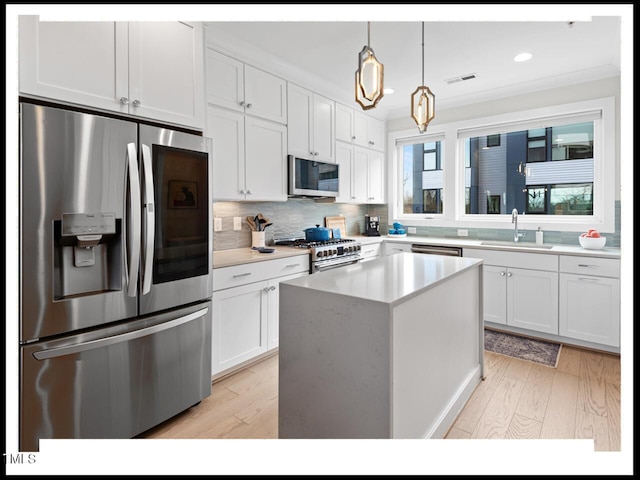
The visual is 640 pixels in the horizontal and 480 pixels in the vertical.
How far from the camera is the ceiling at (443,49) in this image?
256 cm

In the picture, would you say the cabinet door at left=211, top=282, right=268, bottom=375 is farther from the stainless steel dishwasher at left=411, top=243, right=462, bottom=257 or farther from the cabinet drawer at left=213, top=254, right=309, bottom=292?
the stainless steel dishwasher at left=411, top=243, right=462, bottom=257

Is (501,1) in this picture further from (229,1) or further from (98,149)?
(98,149)

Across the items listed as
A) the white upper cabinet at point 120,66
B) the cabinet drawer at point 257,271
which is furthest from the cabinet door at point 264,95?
the cabinet drawer at point 257,271

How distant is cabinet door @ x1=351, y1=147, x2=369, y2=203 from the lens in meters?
4.27

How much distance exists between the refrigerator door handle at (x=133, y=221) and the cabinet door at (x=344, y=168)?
8.34 feet

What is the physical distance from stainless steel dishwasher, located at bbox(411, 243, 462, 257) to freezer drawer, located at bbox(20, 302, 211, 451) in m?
2.61

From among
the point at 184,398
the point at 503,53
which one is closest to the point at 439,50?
the point at 503,53

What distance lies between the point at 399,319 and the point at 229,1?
125cm

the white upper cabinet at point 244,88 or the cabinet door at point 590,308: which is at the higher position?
the white upper cabinet at point 244,88

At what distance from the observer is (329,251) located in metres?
3.34

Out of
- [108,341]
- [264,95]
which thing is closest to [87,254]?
[108,341]

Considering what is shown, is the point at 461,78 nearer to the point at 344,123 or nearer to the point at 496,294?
the point at 344,123

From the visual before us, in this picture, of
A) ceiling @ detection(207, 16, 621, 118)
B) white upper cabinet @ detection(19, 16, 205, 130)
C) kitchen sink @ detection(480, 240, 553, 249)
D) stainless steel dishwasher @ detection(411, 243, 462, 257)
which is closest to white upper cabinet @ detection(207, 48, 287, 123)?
ceiling @ detection(207, 16, 621, 118)

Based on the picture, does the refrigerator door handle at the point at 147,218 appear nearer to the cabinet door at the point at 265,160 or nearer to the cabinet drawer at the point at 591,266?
the cabinet door at the point at 265,160
